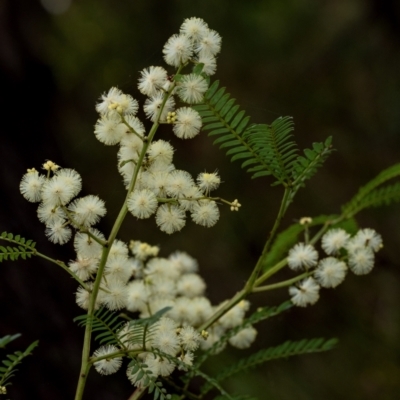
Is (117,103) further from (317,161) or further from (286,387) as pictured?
(286,387)

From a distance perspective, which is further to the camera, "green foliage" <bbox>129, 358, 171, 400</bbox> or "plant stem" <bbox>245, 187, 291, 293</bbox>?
"plant stem" <bbox>245, 187, 291, 293</bbox>

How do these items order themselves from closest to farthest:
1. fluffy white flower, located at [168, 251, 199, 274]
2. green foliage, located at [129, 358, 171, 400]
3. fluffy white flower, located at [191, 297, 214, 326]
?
1. green foliage, located at [129, 358, 171, 400]
2. fluffy white flower, located at [191, 297, 214, 326]
3. fluffy white flower, located at [168, 251, 199, 274]

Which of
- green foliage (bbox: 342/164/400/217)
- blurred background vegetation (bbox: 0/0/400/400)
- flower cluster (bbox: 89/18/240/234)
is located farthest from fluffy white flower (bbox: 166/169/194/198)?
blurred background vegetation (bbox: 0/0/400/400)

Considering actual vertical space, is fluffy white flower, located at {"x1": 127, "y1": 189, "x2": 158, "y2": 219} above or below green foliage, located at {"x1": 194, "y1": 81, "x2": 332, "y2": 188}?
below

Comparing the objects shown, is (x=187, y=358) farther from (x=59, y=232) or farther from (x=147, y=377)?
(x=59, y=232)

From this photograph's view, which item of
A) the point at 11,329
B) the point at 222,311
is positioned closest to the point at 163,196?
the point at 222,311

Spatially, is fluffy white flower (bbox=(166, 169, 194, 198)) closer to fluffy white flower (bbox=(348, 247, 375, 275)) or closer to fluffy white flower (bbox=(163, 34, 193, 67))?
fluffy white flower (bbox=(163, 34, 193, 67))
